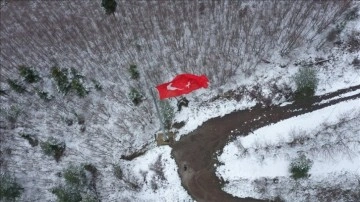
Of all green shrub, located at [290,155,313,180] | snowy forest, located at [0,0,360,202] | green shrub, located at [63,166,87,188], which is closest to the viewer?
green shrub, located at [290,155,313,180]

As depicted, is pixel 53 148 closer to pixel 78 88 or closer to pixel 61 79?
pixel 78 88

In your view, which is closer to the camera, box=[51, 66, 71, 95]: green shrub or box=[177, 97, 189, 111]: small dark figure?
box=[177, 97, 189, 111]: small dark figure

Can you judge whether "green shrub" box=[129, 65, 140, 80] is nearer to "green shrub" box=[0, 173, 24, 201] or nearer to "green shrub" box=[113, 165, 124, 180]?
"green shrub" box=[113, 165, 124, 180]

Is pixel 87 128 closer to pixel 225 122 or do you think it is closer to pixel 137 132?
pixel 137 132

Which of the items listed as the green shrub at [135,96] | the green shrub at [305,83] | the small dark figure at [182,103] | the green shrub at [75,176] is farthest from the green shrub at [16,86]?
the green shrub at [305,83]

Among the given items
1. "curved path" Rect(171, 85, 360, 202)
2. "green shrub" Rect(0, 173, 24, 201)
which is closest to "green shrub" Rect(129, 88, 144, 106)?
"curved path" Rect(171, 85, 360, 202)

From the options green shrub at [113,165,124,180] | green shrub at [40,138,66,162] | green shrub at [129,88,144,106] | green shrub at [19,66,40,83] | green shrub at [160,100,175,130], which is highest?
green shrub at [19,66,40,83]
